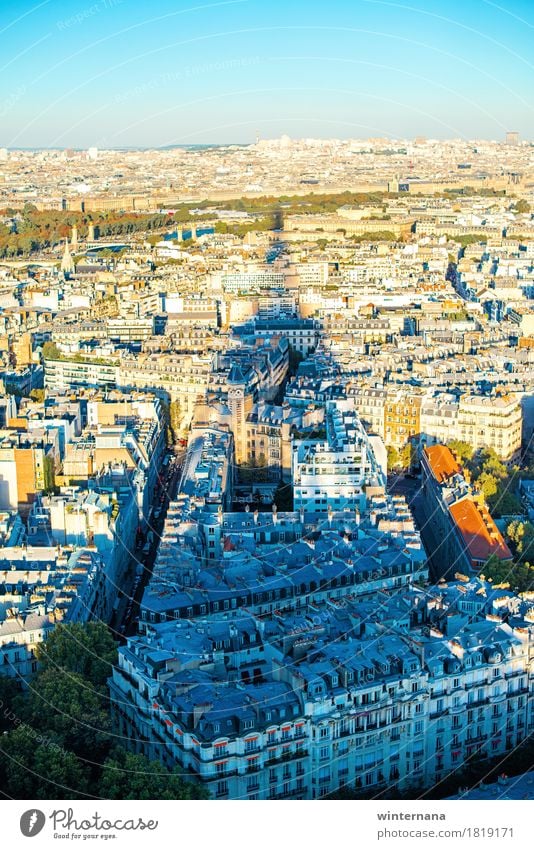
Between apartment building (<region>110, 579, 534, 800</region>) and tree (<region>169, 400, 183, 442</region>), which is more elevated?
tree (<region>169, 400, 183, 442</region>)

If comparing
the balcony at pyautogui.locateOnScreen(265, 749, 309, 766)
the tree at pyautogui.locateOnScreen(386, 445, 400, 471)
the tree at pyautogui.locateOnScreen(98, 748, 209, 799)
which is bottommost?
the balcony at pyautogui.locateOnScreen(265, 749, 309, 766)

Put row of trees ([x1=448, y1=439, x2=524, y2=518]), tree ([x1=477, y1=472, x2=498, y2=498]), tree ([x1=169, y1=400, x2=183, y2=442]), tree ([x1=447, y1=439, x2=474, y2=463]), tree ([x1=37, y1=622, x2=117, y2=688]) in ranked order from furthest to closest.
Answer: tree ([x1=169, y1=400, x2=183, y2=442]), tree ([x1=447, y1=439, x2=474, y2=463]), tree ([x1=477, y1=472, x2=498, y2=498]), row of trees ([x1=448, y1=439, x2=524, y2=518]), tree ([x1=37, y1=622, x2=117, y2=688])

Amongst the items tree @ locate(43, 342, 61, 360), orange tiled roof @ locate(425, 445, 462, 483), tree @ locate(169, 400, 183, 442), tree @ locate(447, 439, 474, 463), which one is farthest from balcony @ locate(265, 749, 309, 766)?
tree @ locate(43, 342, 61, 360)

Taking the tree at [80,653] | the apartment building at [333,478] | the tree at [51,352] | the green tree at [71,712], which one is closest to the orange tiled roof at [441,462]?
the apartment building at [333,478]

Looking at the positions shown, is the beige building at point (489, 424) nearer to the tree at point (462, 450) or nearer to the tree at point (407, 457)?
the tree at point (462, 450)

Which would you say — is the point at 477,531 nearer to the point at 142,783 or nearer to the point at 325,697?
the point at 325,697

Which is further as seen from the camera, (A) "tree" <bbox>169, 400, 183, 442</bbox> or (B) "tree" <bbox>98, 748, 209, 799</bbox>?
(A) "tree" <bbox>169, 400, 183, 442</bbox>

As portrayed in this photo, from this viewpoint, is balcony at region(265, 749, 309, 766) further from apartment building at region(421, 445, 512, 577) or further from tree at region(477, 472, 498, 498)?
tree at region(477, 472, 498, 498)

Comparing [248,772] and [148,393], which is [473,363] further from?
[248,772]
